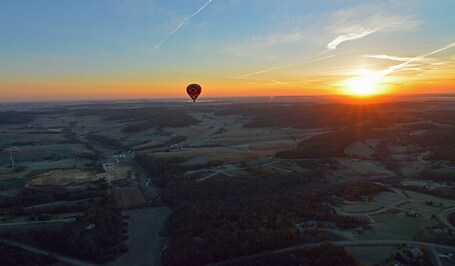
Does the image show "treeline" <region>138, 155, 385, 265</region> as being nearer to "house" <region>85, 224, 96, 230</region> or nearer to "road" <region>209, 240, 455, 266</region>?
"road" <region>209, 240, 455, 266</region>

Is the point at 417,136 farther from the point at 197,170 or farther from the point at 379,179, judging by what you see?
the point at 197,170

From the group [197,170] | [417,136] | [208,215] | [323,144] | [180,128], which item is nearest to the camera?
[208,215]

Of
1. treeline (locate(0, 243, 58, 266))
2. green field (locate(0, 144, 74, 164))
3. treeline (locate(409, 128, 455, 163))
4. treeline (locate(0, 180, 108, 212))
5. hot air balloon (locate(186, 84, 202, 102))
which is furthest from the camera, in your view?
green field (locate(0, 144, 74, 164))

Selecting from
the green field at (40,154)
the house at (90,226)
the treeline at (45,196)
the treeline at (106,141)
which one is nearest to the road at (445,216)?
the house at (90,226)

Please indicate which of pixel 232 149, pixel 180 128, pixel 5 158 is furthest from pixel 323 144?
pixel 5 158

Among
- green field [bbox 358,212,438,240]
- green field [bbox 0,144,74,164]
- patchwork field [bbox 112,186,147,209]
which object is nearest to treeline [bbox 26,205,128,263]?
patchwork field [bbox 112,186,147,209]

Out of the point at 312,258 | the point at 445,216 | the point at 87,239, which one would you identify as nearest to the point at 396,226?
the point at 445,216

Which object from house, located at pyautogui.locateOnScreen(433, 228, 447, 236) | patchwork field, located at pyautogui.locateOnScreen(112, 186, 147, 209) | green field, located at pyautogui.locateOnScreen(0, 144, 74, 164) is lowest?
patchwork field, located at pyautogui.locateOnScreen(112, 186, 147, 209)
